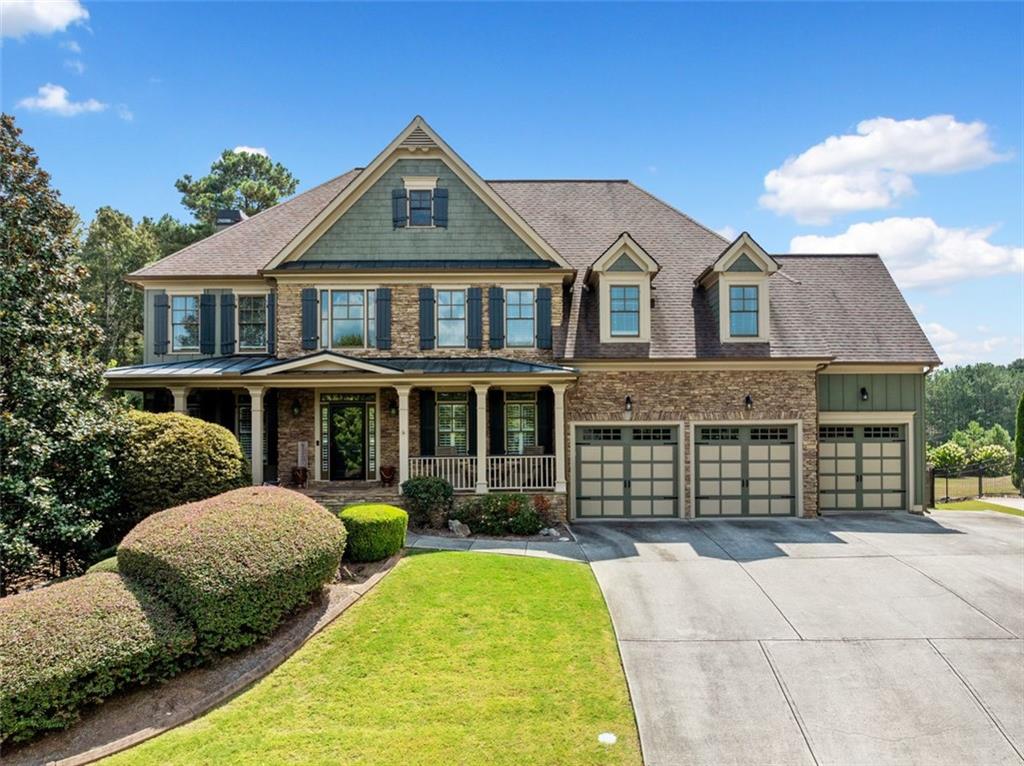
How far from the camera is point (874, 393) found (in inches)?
608

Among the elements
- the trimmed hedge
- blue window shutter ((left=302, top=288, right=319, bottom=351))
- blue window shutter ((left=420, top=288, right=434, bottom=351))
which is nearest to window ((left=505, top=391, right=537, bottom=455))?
blue window shutter ((left=420, top=288, right=434, bottom=351))

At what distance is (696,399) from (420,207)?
8.87m

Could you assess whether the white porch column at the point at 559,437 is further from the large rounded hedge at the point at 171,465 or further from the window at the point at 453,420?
the large rounded hedge at the point at 171,465

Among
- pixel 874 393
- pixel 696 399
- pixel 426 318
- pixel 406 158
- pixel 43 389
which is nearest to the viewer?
pixel 43 389

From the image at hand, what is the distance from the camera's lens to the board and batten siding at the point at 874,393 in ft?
50.5

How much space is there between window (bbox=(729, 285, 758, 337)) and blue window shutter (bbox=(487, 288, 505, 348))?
237 inches

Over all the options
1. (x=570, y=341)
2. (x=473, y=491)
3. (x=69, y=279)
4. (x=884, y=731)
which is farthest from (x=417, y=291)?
(x=884, y=731)

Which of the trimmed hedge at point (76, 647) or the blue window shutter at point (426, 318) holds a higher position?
the blue window shutter at point (426, 318)

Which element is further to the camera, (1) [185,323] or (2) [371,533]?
(1) [185,323]

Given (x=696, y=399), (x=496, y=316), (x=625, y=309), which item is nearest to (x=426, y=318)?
(x=496, y=316)

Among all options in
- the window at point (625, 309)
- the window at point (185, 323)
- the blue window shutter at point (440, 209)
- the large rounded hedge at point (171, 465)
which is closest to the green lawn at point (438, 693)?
the large rounded hedge at point (171, 465)

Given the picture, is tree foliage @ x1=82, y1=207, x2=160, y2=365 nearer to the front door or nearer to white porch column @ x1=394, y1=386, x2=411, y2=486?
the front door

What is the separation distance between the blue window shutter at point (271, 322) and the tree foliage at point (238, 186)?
80.5ft

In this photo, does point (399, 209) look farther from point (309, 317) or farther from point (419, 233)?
point (309, 317)
